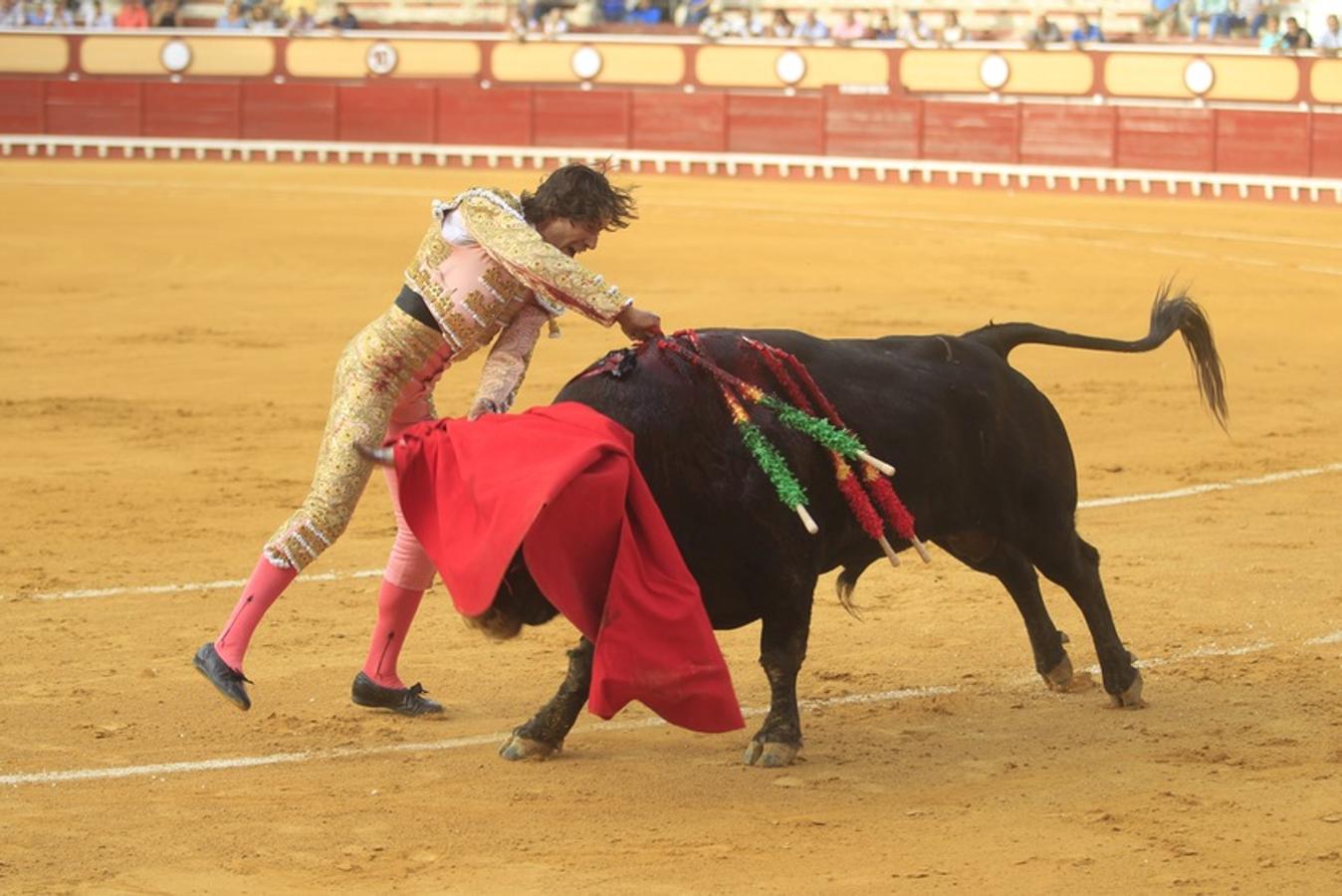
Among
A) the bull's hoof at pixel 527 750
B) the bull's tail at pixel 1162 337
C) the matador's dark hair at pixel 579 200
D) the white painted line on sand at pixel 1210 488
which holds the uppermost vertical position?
the matador's dark hair at pixel 579 200

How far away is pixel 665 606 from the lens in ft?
12.5

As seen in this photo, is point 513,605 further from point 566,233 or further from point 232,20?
point 232,20

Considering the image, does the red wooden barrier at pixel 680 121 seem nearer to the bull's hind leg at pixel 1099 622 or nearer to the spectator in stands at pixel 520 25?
the spectator in stands at pixel 520 25

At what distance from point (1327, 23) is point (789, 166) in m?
5.59

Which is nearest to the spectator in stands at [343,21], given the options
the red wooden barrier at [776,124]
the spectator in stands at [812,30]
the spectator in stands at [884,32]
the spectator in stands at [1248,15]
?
the red wooden barrier at [776,124]

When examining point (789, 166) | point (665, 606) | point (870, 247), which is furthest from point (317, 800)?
point (789, 166)

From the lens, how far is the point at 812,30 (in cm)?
2334

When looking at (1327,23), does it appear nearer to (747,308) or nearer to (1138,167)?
(1138,167)

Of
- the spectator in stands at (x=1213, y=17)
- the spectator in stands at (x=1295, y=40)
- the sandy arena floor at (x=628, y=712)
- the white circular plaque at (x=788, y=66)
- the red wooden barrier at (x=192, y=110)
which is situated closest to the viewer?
the sandy arena floor at (x=628, y=712)

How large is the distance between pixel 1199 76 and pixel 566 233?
699 inches

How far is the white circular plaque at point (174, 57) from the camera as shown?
24.6 m

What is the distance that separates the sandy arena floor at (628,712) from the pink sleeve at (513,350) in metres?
0.76

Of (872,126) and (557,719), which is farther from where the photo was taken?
(872,126)

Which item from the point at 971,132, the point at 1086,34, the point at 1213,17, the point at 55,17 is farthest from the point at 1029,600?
the point at 55,17
